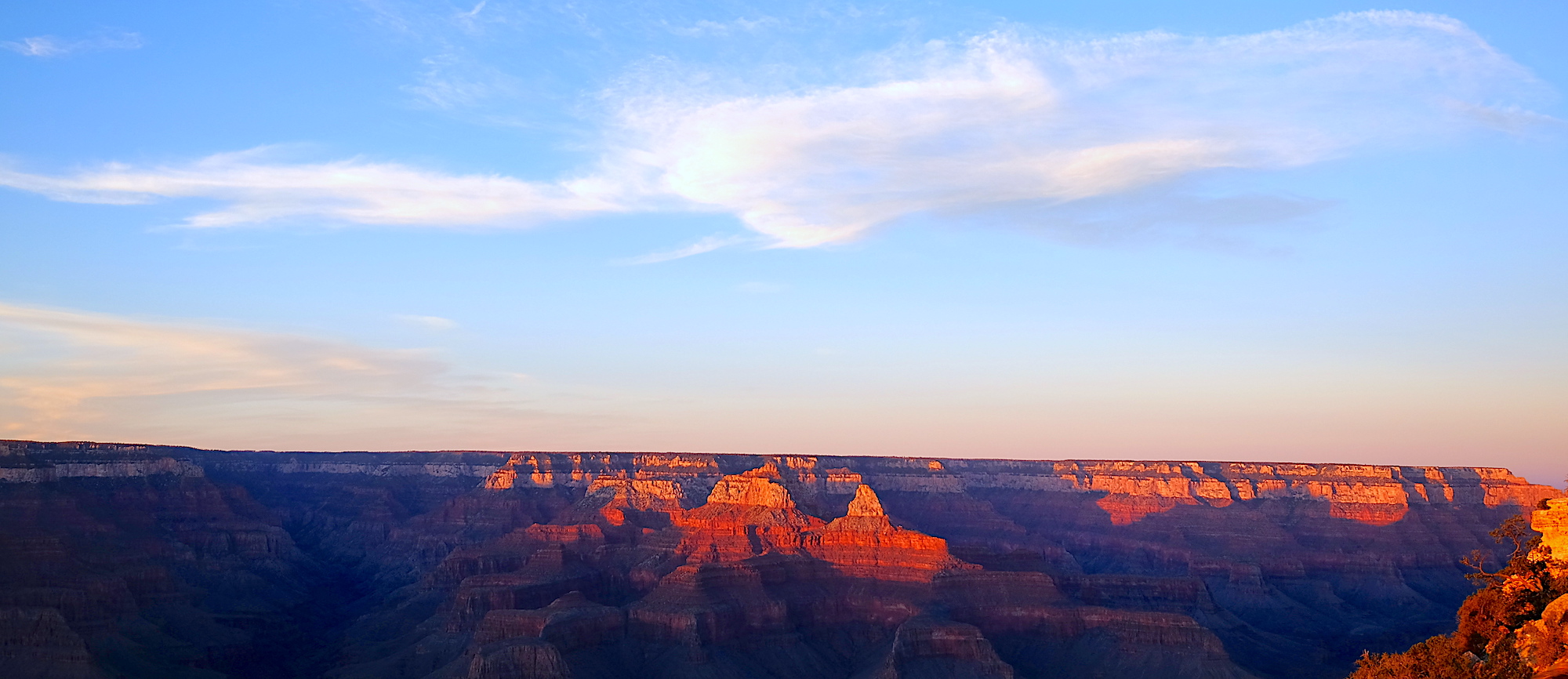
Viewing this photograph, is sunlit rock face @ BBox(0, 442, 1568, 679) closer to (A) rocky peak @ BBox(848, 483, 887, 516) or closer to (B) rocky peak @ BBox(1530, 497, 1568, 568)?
(A) rocky peak @ BBox(848, 483, 887, 516)

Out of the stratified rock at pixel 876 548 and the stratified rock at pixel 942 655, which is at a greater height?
the stratified rock at pixel 876 548

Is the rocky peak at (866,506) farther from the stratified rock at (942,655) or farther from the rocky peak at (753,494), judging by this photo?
the stratified rock at (942,655)

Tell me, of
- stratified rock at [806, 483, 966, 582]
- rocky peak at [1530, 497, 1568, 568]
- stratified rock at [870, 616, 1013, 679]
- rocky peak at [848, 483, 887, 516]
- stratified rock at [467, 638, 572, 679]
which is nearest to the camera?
rocky peak at [1530, 497, 1568, 568]

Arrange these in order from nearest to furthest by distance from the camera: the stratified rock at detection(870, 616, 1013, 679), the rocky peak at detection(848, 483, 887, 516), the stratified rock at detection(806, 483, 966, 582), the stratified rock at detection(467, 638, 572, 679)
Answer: the stratified rock at detection(467, 638, 572, 679) → the stratified rock at detection(870, 616, 1013, 679) → the stratified rock at detection(806, 483, 966, 582) → the rocky peak at detection(848, 483, 887, 516)

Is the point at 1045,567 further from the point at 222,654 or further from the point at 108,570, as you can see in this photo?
the point at 108,570

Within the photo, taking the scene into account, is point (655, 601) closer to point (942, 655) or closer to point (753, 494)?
point (942, 655)

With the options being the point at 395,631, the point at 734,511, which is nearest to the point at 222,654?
the point at 395,631

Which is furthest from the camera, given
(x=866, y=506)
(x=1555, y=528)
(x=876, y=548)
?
(x=866, y=506)

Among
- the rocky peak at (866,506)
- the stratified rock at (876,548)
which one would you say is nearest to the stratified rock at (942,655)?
the stratified rock at (876,548)

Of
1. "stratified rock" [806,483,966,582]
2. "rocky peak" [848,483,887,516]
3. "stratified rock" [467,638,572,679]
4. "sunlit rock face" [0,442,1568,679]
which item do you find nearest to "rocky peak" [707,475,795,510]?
"sunlit rock face" [0,442,1568,679]

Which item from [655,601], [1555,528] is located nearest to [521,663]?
[655,601]

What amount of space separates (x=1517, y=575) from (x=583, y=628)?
78.5m

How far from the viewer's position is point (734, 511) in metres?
160

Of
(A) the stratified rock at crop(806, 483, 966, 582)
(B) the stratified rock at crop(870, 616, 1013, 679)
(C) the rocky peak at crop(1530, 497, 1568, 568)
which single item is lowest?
(B) the stratified rock at crop(870, 616, 1013, 679)
